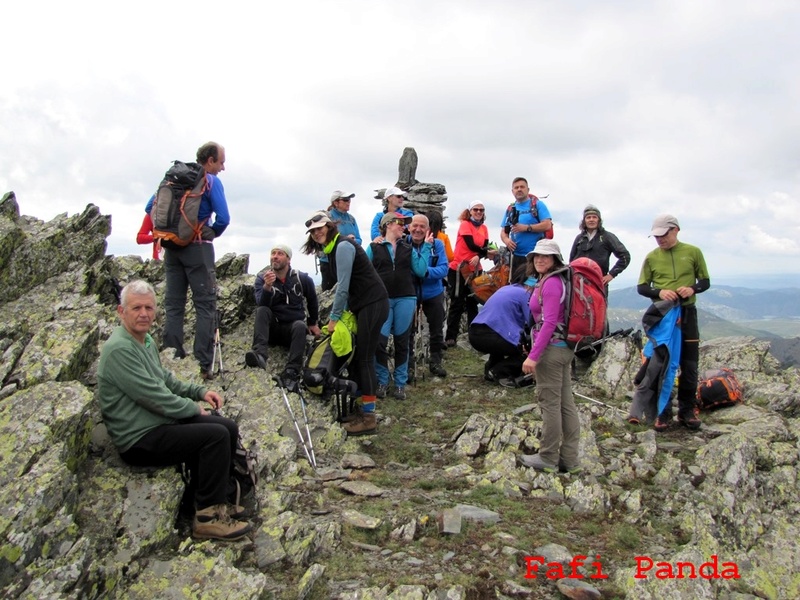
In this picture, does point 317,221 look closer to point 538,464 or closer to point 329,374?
point 329,374

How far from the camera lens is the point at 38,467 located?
5.16 metres

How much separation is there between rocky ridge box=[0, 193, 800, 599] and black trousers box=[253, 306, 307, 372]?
62 centimetres

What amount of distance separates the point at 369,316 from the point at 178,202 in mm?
3854

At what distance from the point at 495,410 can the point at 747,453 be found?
4506mm

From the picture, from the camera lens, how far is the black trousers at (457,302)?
15.7 meters

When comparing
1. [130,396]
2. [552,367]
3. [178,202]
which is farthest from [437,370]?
[130,396]

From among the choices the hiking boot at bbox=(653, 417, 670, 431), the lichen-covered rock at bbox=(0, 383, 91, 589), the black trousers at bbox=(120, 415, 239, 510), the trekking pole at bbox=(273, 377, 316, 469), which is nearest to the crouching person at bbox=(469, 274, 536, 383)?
the hiking boot at bbox=(653, 417, 670, 431)

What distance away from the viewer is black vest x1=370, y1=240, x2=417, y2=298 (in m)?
11.3

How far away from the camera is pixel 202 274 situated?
32.3ft

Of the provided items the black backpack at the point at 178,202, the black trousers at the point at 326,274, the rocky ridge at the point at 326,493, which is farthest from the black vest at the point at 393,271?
the black backpack at the point at 178,202

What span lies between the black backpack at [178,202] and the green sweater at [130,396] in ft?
12.4

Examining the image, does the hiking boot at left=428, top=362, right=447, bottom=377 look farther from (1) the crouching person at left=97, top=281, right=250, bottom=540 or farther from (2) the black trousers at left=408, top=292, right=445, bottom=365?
(1) the crouching person at left=97, top=281, right=250, bottom=540

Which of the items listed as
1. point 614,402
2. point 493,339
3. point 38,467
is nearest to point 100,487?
point 38,467

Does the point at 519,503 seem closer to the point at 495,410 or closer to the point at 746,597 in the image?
the point at 746,597
